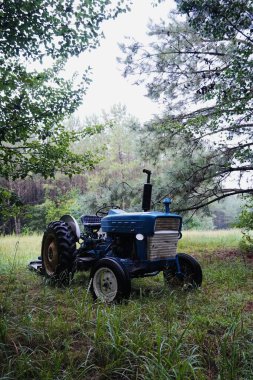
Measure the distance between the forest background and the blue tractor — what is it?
72cm

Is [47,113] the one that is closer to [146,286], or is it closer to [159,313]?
[159,313]

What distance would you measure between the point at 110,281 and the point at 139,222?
2.40 ft

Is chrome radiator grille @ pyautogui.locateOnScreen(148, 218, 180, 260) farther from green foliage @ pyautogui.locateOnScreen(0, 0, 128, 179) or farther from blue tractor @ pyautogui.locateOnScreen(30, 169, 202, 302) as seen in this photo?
green foliage @ pyautogui.locateOnScreen(0, 0, 128, 179)

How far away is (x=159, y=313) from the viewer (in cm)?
294

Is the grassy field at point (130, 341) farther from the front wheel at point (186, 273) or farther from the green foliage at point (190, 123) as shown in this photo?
the green foliage at point (190, 123)

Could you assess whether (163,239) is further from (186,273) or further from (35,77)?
(35,77)

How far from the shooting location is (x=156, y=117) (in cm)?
773

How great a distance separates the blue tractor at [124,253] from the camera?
3549 mm

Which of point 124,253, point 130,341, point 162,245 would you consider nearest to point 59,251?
point 124,253

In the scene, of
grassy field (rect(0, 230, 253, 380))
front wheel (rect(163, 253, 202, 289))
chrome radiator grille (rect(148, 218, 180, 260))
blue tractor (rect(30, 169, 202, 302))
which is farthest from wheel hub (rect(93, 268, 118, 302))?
front wheel (rect(163, 253, 202, 289))

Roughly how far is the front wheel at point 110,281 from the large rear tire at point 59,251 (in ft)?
2.25

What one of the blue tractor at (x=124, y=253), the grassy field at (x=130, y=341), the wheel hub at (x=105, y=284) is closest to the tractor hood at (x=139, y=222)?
the blue tractor at (x=124, y=253)

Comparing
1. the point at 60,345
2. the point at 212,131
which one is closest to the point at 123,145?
the point at 212,131

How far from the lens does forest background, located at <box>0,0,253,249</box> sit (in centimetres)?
286
